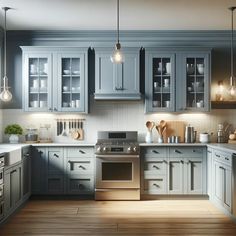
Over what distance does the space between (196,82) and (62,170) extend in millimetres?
2438

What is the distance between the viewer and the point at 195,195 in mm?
5719

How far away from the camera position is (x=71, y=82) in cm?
598

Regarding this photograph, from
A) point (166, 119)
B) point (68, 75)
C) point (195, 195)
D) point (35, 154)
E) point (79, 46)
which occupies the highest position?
point (79, 46)

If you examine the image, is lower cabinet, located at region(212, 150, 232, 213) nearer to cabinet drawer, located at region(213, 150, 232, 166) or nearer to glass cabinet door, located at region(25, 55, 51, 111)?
cabinet drawer, located at region(213, 150, 232, 166)

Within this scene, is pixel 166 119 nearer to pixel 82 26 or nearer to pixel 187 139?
pixel 187 139

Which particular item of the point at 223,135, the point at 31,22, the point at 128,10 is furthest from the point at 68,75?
the point at 223,135

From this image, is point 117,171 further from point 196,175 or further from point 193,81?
point 193,81

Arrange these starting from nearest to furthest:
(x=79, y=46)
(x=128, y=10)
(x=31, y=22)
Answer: (x=128, y=10), (x=31, y=22), (x=79, y=46)

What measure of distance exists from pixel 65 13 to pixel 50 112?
1.58 metres

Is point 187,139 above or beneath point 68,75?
beneath

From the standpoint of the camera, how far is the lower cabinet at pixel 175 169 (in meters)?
5.70

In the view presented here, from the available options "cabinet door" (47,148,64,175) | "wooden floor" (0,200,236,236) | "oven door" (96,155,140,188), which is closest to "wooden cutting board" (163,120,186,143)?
"oven door" (96,155,140,188)

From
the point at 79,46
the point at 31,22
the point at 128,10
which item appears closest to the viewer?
the point at 128,10

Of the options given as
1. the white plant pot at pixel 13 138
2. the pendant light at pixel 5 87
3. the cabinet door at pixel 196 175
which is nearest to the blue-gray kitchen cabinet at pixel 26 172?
the white plant pot at pixel 13 138
